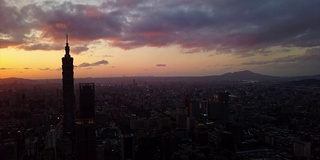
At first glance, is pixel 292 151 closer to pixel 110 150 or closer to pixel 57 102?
pixel 110 150

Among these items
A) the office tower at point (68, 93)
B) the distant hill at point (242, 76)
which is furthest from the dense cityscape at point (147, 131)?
the distant hill at point (242, 76)

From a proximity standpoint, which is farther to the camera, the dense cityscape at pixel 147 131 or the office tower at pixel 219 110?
the office tower at pixel 219 110

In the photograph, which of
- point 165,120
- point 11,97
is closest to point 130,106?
point 165,120

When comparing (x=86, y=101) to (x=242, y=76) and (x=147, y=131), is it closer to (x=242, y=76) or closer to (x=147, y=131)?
(x=147, y=131)

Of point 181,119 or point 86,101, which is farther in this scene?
point 181,119

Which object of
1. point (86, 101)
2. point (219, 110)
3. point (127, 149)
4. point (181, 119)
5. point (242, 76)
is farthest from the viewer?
point (242, 76)

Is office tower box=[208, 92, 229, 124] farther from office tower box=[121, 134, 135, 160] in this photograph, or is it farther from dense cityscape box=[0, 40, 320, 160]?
office tower box=[121, 134, 135, 160]

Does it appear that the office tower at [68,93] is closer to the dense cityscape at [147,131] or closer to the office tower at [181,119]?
the dense cityscape at [147,131]

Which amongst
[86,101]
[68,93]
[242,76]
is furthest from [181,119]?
[242,76]
